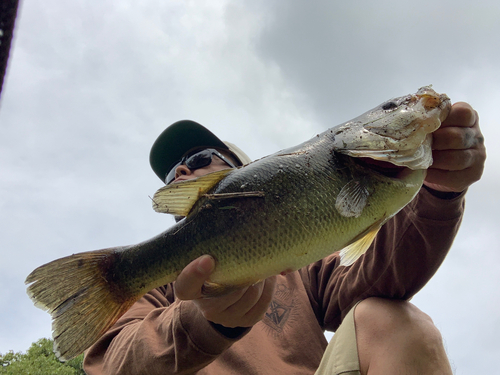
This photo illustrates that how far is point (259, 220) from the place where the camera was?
1.46 m

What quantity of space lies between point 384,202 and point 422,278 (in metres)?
0.84

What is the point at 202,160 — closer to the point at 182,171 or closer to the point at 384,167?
the point at 182,171

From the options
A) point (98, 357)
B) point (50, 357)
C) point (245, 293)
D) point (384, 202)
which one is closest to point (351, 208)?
point (384, 202)

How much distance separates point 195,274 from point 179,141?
2.80 metres

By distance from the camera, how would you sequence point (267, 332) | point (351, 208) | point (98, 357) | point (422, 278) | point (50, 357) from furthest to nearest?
point (50, 357)
point (267, 332)
point (98, 357)
point (422, 278)
point (351, 208)

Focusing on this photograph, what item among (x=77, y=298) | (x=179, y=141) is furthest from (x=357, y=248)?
(x=179, y=141)

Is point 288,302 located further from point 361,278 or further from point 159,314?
point 159,314

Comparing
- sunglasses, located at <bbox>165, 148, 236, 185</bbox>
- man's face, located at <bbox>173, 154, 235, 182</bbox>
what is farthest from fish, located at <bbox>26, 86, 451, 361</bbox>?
sunglasses, located at <bbox>165, 148, 236, 185</bbox>

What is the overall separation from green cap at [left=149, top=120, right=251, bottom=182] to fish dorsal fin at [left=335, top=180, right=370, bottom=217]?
Result: 2.51 m

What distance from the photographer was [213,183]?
5.38 ft

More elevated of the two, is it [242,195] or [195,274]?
[242,195]

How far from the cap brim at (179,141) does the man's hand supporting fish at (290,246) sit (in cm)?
232

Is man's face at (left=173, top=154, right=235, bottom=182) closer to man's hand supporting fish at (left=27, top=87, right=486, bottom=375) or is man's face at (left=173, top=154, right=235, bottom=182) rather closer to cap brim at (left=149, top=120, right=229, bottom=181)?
cap brim at (left=149, top=120, right=229, bottom=181)

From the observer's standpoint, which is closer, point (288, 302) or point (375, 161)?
point (375, 161)
